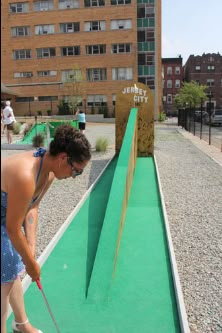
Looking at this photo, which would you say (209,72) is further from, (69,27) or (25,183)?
(25,183)

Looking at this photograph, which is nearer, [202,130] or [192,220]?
[192,220]

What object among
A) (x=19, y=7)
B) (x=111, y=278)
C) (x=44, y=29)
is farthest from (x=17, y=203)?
(x=19, y=7)

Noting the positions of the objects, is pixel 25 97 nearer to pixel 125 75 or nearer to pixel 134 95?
pixel 125 75

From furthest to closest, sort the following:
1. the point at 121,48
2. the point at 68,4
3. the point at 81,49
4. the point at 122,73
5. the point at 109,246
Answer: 1. the point at 81,49
2. the point at 68,4
3. the point at 122,73
4. the point at 121,48
5. the point at 109,246

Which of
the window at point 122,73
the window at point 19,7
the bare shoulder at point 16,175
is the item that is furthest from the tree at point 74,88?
the bare shoulder at point 16,175

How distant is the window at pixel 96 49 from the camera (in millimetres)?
50562

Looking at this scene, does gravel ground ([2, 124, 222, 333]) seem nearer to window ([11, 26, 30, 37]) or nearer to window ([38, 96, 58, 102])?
window ([38, 96, 58, 102])

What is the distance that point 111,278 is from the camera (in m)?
3.93

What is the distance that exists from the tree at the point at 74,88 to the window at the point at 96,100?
194 centimetres

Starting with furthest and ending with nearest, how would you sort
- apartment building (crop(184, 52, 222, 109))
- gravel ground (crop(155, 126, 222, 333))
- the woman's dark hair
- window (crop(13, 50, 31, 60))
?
apartment building (crop(184, 52, 222, 109)), window (crop(13, 50, 31, 60)), gravel ground (crop(155, 126, 222, 333)), the woman's dark hair

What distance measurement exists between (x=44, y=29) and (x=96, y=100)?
11916 millimetres

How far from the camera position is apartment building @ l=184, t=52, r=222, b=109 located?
9219cm

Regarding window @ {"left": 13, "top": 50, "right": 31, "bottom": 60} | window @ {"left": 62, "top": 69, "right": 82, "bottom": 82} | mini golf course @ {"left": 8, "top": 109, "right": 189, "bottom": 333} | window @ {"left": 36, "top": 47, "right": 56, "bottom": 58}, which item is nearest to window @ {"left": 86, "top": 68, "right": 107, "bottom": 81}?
window @ {"left": 62, "top": 69, "right": 82, "bottom": 82}

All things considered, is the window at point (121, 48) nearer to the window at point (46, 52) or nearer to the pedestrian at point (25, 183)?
the window at point (46, 52)
